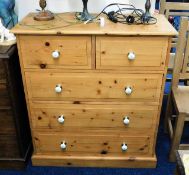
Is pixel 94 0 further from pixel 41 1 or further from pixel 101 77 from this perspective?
pixel 101 77

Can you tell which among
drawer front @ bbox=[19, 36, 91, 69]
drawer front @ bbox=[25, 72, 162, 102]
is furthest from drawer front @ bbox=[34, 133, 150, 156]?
drawer front @ bbox=[19, 36, 91, 69]

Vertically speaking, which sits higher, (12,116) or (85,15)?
(85,15)

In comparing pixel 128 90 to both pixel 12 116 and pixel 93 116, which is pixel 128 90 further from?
pixel 12 116

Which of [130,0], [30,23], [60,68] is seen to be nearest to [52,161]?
[60,68]

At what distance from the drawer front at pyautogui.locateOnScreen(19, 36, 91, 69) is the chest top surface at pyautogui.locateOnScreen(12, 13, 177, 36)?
0.13 feet

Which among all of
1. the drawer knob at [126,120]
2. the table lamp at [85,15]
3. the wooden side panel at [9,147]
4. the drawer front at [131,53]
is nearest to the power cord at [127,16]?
the table lamp at [85,15]

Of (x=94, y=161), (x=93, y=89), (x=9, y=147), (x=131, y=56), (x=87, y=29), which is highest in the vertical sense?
(x=87, y=29)

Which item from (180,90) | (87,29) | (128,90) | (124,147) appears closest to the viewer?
(87,29)

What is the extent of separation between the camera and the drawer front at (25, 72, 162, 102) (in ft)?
4.86

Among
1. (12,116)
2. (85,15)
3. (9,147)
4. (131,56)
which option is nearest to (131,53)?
(131,56)

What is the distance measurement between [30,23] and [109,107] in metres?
0.67

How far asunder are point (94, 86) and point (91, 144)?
17.7 inches

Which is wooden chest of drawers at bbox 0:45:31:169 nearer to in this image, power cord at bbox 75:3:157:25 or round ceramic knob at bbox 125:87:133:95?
power cord at bbox 75:3:157:25

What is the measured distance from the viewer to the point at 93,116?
5.31 ft
